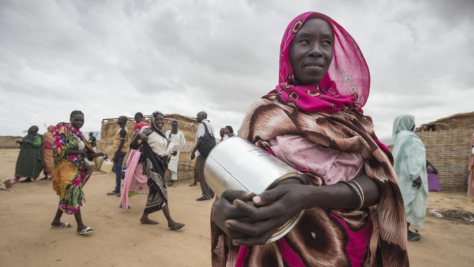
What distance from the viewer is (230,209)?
0.73m

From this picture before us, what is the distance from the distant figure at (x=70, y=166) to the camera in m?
3.96

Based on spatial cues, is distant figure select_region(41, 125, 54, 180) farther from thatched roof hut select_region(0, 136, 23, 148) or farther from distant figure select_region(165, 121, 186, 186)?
thatched roof hut select_region(0, 136, 23, 148)

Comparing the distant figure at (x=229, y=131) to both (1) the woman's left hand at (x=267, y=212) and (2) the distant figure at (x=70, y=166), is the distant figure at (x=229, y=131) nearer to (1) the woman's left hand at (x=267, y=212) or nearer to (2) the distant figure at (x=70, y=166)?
(2) the distant figure at (x=70, y=166)

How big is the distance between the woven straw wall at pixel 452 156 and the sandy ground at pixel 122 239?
3210mm

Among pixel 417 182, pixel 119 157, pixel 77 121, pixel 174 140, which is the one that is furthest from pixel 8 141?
pixel 417 182

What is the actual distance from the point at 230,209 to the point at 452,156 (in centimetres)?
1059

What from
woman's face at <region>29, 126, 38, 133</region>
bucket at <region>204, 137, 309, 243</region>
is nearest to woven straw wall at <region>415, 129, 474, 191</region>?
bucket at <region>204, 137, 309, 243</region>

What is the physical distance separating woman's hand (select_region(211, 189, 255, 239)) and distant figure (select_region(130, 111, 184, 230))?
12.5ft

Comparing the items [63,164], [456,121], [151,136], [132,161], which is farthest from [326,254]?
[456,121]

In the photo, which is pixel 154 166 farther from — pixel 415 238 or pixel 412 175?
pixel 415 238

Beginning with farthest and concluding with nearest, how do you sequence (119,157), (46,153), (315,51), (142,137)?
(46,153) < (119,157) < (142,137) < (315,51)

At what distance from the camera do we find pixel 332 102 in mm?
1157

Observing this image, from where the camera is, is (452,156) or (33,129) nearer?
(452,156)

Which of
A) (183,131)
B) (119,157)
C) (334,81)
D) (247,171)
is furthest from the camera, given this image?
(183,131)
